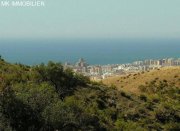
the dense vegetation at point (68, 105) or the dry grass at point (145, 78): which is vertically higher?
the dense vegetation at point (68, 105)

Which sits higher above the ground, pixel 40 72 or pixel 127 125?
pixel 40 72

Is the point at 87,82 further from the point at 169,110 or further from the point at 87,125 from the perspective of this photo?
the point at 87,125

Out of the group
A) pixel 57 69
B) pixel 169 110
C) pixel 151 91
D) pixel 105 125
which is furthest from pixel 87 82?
pixel 151 91

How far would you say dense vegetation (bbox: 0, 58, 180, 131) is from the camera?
69.9 feet

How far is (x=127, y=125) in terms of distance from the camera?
28547 mm

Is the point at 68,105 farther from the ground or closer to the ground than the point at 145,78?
farther from the ground

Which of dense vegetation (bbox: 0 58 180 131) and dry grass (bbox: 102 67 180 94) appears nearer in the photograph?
dense vegetation (bbox: 0 58 180 131)

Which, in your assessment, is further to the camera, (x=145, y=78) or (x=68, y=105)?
(x=145, y=78)

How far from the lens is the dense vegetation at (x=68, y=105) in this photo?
839 inches

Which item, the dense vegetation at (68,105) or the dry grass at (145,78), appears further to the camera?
the dry grass at (145,78)

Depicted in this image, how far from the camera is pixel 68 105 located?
2552cm

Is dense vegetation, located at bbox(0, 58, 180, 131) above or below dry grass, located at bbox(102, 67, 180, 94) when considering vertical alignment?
above

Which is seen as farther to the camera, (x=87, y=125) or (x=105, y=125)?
(x=105, y=125)

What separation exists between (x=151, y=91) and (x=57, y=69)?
2038 centimetres
